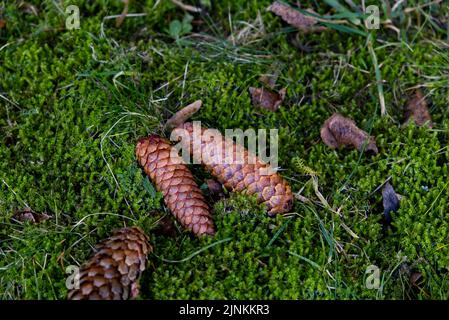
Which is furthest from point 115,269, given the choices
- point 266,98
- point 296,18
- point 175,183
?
point 296,18

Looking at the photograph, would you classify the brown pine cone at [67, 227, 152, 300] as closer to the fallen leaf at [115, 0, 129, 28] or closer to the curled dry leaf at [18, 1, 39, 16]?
the fallen leaf at [115, 0, 129, 28]

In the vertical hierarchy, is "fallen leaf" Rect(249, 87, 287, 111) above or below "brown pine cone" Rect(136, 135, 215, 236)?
above

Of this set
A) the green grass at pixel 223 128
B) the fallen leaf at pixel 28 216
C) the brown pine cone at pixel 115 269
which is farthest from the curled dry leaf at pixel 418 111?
the fallen leaf at pixel 28 216

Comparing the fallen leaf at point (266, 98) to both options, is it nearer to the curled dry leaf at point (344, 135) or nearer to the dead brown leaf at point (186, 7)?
the curled dry leaf at point (344, 135)

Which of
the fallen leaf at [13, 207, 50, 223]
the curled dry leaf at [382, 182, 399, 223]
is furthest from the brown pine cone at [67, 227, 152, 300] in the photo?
the curled dry leaf at [382, 182, 399, 223]

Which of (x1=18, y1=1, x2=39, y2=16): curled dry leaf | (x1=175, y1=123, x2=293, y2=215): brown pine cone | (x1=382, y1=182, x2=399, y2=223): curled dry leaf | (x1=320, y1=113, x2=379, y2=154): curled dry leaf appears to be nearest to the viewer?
(x1=175, y1=123, x2=293, y2=215): brown pine cone

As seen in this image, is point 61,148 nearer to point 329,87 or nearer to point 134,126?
point 134,126
